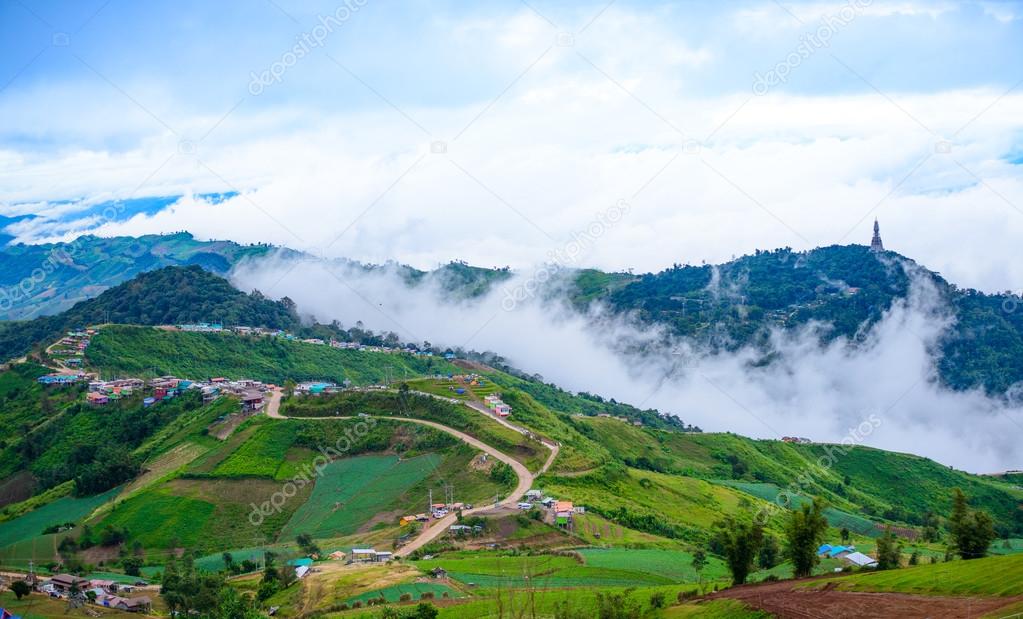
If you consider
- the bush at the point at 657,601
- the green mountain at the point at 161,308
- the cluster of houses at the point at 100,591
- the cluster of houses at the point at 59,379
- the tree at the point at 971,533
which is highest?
the green mountain at the point at 161,308

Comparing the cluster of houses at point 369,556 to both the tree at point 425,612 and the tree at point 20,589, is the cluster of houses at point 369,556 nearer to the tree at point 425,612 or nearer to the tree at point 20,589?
the tree at point 425,612

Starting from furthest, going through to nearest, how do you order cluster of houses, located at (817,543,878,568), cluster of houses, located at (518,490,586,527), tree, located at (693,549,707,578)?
cluster of houses, located at (518,490,586,527)
tree, located at (693,549,707,578)
cluster of houses, located at (817,543,878,568)

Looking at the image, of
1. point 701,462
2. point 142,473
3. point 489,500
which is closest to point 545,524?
point 489,500

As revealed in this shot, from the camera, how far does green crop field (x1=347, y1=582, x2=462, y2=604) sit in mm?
47625

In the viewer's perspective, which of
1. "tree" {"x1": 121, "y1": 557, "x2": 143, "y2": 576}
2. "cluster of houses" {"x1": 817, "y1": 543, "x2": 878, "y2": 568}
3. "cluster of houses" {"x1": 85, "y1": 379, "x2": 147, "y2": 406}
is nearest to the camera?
"cluster of houses" {"x1": 817, "y1": 543, "x2": 878, "y2": 568}

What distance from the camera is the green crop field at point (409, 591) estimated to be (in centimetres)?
4762

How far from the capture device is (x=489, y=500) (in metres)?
67.8

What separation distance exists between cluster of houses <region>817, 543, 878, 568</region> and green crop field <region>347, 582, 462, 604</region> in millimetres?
22262

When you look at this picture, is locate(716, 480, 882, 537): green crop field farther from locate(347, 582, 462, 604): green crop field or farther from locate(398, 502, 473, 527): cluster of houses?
locate(347, 582, 462, 604): green crop field

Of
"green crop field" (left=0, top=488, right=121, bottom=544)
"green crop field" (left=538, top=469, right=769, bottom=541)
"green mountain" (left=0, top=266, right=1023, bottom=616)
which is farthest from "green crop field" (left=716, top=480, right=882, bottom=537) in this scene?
"green crop field" (left=0, top=488, right=121, bottom=544)

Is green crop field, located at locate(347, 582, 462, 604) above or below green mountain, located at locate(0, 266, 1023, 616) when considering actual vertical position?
below

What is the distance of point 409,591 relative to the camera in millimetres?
48812

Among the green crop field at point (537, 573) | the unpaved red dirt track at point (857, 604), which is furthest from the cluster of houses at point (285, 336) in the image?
the unpaved red dirt track at point (857, 604)

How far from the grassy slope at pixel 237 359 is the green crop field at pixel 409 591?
73246 mm
